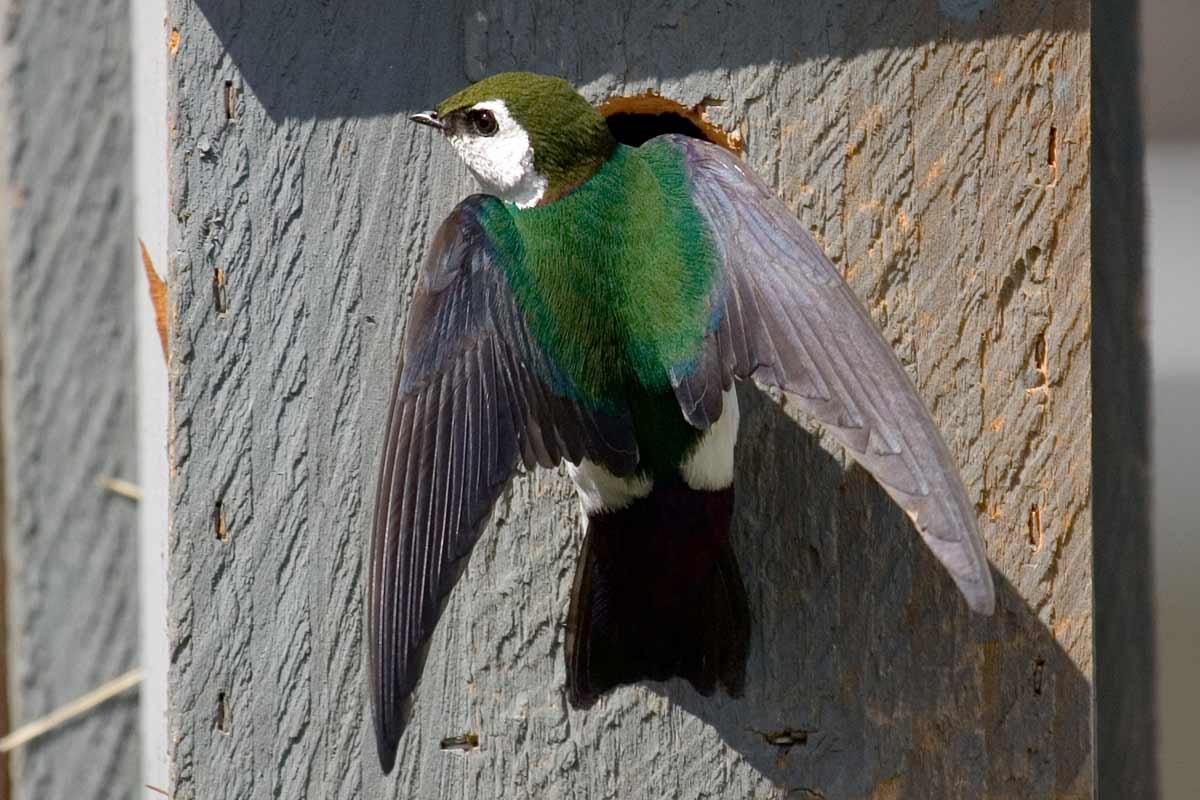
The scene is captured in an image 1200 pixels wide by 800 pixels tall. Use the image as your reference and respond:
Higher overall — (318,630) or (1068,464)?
(1068,464)

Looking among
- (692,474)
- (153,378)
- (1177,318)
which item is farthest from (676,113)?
(1177,318)

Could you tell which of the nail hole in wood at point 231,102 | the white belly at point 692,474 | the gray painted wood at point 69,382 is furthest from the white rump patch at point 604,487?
the gray painted wood at point 69,382

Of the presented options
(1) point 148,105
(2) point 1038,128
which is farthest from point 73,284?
(2) point 1038,128

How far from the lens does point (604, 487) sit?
4.57 feet

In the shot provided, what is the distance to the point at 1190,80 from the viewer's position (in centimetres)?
459

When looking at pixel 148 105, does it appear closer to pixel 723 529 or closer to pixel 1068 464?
pixel 723 529

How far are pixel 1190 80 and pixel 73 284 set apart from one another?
11.4 ft

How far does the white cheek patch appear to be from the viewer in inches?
56.4

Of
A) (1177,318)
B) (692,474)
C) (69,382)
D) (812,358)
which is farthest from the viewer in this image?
(1177,318)

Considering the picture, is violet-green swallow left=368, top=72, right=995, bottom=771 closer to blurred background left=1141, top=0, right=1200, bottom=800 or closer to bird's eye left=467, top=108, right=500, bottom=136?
bird's eye left=467, top=108, right=500, bottom=136

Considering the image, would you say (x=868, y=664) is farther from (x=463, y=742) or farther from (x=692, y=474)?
(x=463, y=742)

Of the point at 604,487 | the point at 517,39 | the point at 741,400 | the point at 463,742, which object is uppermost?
the point at 517,39

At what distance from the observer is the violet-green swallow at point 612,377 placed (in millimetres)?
1238

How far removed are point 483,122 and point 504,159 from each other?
4 centimetres
